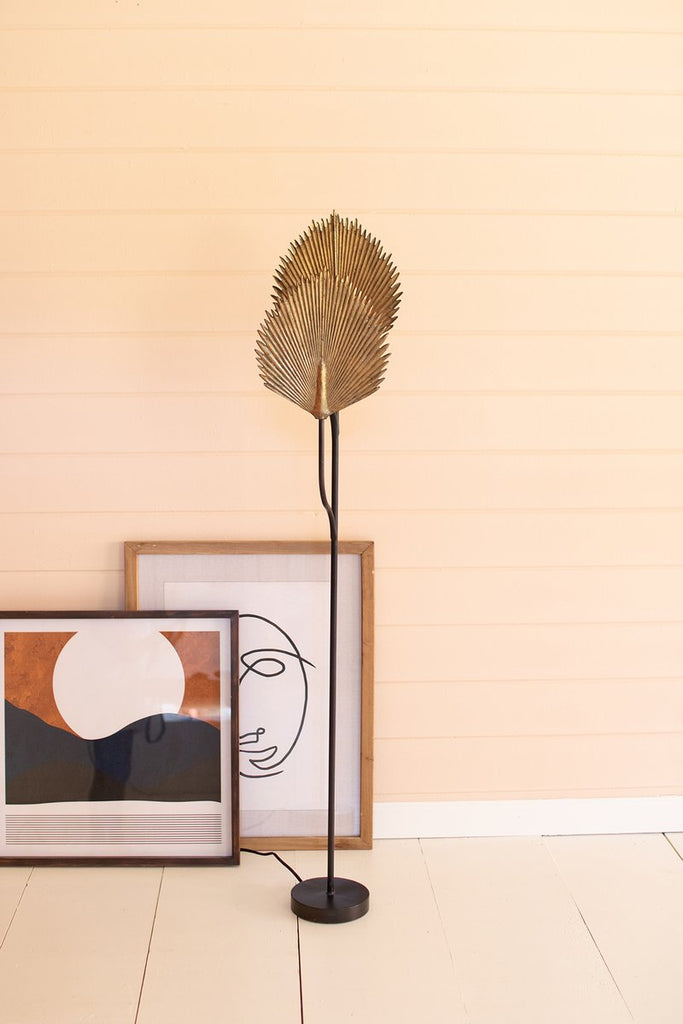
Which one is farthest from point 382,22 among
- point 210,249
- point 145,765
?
point 145,765

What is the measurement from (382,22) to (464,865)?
1.85m

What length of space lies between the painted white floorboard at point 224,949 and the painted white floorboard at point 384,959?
0.14ft

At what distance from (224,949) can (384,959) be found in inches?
11.9

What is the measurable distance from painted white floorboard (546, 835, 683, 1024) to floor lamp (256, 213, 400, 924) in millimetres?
501

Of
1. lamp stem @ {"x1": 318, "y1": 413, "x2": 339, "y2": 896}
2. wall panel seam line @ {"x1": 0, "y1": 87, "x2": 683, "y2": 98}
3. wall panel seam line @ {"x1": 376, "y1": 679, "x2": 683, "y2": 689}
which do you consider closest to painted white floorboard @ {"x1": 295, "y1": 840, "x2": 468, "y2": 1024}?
lamp stem @ {"x1": 318, "y1": 413, "x2": 339, "y2": 896}

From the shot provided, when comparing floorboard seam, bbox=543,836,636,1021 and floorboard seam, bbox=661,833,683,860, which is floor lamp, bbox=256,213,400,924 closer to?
floorboard seam, bbox=543,836,636,1021

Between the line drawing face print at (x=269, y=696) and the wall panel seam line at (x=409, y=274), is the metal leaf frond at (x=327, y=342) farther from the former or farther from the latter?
the line drawing face print at (x=269, y=696)

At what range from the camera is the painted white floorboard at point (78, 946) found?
69.2 inches

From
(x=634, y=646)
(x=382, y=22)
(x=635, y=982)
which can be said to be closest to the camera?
(x=635, y=982)

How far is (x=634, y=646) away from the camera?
2406 mm

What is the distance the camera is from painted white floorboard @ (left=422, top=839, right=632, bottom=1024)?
5.80 ft

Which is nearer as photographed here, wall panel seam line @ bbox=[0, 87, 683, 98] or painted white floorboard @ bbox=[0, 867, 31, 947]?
painted white floorboard @ bbox=[0, 867, 31, 947]

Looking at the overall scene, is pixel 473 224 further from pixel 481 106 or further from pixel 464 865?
pixel 464 865

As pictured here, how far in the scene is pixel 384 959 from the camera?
1912 mm
